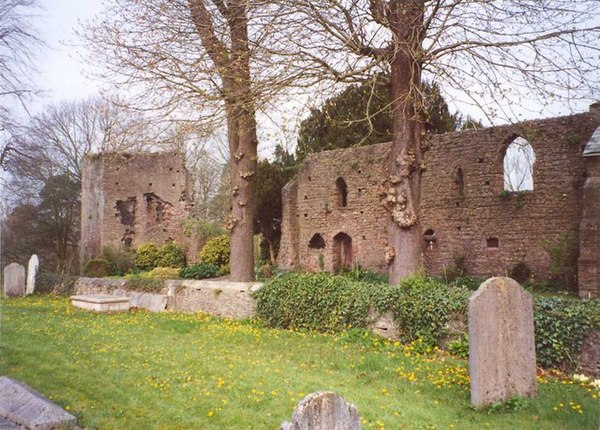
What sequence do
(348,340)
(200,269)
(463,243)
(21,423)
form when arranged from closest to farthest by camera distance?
(21,423) → (348,340) → (463,243) → (200,269)

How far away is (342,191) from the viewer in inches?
909

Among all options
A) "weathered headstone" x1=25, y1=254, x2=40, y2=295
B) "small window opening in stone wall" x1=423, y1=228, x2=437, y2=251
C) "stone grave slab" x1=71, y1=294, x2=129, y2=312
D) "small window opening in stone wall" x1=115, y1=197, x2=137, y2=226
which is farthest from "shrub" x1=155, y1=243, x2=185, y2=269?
"small window opening in stone wall" x1=423, y1=228, x2=437, y2=251

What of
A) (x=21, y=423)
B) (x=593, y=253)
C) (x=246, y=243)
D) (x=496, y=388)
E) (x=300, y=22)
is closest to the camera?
(x=21, y=423)

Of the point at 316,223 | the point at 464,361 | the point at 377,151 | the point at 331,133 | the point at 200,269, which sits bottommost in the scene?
the point at 464,361

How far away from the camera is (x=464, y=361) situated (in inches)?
294

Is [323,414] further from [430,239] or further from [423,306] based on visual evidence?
[430,239]

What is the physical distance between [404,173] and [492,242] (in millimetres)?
9515

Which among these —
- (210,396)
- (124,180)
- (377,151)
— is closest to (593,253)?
(377,151)

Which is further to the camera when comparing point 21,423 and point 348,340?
point 348,340

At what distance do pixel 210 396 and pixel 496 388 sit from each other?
10.2ft

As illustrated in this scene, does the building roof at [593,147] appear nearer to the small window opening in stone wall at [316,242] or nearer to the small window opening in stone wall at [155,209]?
the small window opening in stone wall at [316,242]

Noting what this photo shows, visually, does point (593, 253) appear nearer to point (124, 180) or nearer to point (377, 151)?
point (377, 151)

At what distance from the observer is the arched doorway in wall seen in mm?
22531

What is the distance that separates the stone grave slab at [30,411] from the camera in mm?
4660
